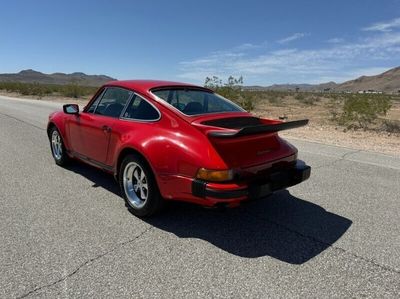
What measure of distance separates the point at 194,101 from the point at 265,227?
1.75m

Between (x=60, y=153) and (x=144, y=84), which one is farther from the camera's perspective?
(x=60, y=153)

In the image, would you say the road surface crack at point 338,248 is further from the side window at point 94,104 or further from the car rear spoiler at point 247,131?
the side window at point 94,104

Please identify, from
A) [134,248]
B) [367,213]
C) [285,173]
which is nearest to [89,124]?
[134,248]

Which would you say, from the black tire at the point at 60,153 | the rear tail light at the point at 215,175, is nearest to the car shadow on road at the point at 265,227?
the rear tail light at the point at 215,175

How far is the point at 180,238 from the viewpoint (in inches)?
154

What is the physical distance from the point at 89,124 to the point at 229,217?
94.6 inches

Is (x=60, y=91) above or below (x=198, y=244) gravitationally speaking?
below

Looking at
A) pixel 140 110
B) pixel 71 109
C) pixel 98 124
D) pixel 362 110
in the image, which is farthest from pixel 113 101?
pixel 362 110

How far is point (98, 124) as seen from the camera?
520 centimetres

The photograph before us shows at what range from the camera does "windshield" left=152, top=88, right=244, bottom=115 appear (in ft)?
15.1

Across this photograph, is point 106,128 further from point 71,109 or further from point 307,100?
point 307,100

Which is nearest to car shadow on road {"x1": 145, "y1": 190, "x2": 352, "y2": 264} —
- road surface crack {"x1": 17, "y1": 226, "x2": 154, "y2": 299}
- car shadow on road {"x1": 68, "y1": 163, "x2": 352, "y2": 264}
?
car shadow on road {"x1": 68, "y1": 163, "x2": 352, "y2": 264}

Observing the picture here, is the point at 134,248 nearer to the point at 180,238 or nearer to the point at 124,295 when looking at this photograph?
the point at 180,238

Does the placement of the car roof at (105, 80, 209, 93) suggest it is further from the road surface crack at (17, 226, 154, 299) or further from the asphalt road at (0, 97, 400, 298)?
the road surface crack at (17, 226, 154, 299)
